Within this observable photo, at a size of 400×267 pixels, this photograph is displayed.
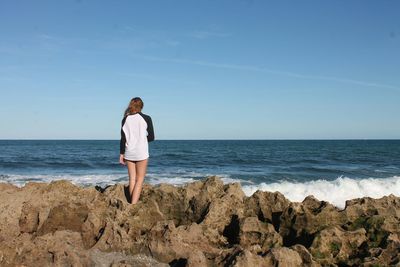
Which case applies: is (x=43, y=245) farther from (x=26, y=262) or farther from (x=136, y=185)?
(x=136, y=185)

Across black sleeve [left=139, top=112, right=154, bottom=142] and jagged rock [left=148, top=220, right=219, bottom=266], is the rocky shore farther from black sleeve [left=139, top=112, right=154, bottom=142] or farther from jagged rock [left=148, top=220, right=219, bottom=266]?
black sleeve [left=139, top=112, right=154, bottom=142]

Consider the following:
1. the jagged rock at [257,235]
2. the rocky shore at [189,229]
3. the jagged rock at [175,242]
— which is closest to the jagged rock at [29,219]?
the rocky shore at [189,229]

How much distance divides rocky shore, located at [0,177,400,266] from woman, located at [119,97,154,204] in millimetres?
370

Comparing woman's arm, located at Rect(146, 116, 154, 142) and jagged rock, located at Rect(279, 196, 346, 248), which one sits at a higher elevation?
woman's arm, located at Rect(146, 116, 154, 142)

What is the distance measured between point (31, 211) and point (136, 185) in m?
1.47

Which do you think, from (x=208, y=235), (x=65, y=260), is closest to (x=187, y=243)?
(x=208, y=235)

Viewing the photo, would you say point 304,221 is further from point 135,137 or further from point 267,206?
point 135,137

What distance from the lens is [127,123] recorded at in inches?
247

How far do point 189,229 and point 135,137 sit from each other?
1838 mm

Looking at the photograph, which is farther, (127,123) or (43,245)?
(127,123)

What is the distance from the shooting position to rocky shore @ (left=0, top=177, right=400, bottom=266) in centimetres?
440

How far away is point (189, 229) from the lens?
507 cm

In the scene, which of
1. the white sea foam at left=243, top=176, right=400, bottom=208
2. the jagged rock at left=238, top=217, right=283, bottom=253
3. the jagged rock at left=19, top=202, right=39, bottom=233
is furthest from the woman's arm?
the white sea foam at left=243, top=176, right=400, bottom=208

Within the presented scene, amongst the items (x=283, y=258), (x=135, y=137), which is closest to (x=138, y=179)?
(x=135, y=137)
